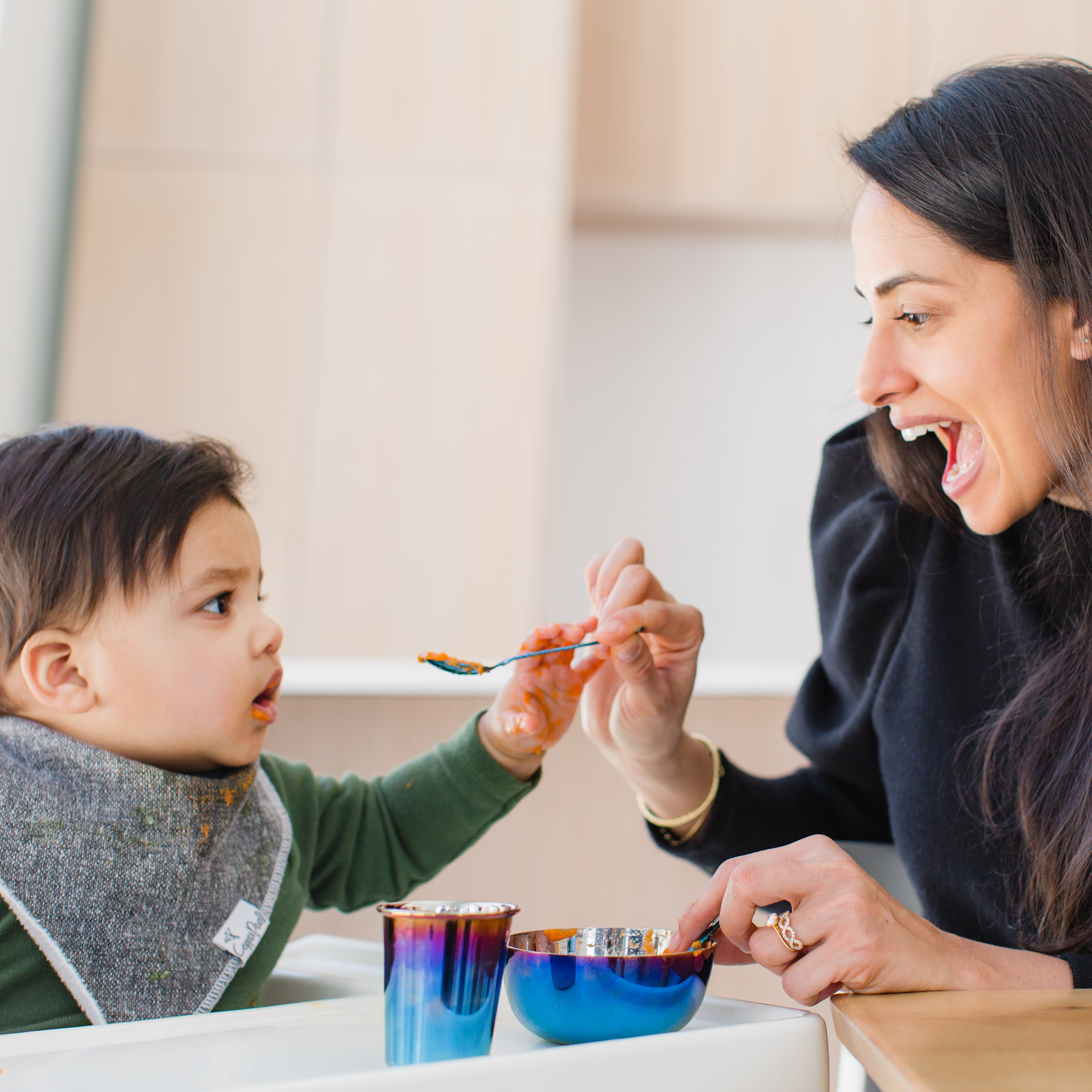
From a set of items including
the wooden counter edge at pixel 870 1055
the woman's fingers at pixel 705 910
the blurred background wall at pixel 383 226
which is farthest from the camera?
the blurred background wall at pixel 383 226

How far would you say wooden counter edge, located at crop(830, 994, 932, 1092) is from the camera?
18.2 inches

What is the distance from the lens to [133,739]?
906 millimetres

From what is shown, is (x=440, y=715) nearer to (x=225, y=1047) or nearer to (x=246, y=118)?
(x=225, y=1047)

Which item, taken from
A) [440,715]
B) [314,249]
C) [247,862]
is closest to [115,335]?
[314,249]

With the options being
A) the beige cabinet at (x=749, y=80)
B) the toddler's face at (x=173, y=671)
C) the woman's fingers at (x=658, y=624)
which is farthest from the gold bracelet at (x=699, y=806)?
the beige cabinet at (x=749, y=80)

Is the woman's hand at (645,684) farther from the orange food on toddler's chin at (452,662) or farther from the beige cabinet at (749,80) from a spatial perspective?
the beige cabinet at (749,80)

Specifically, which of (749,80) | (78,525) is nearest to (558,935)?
(78,525)

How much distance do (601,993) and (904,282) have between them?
2.39ft

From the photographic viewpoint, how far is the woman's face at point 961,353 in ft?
3.24

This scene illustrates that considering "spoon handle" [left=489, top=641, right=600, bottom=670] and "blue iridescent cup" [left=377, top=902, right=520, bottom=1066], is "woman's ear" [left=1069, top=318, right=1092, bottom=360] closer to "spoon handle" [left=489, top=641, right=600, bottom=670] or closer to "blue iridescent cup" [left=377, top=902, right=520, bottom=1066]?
"spoon handle" [left=489, top=641, right=600, bottom=670]

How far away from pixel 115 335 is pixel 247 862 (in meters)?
2.74

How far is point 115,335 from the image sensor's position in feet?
10.7

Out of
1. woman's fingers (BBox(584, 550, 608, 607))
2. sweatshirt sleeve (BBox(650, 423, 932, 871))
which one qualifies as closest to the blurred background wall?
sweatshirt sleeve (BBox(650, 423, 932, 871))

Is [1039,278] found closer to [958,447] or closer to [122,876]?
[958,447]
